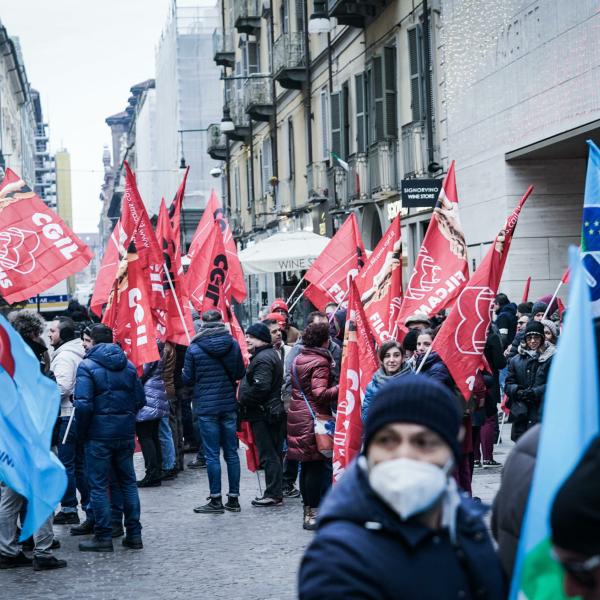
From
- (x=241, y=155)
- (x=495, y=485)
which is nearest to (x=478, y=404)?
(x=495, y=485)

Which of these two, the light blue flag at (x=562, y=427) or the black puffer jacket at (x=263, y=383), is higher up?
the light blue flag at (x=562, y=427)

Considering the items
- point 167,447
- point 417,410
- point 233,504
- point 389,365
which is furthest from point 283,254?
point 417,410

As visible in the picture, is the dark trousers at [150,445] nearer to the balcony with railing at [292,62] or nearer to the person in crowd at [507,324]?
the person in crowd at [507,324]

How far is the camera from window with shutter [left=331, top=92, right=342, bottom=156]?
29422mm

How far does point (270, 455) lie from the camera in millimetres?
11484

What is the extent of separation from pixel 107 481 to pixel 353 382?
2.15 metres

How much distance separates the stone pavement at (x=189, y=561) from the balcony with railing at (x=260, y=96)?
28311 mm

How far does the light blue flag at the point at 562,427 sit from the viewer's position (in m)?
2.85

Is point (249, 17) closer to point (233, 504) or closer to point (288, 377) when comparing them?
point (288, 377)

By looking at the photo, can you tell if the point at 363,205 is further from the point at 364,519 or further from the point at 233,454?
the point at 364,519

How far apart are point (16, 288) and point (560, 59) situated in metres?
8.20

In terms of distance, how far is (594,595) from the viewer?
2723mm

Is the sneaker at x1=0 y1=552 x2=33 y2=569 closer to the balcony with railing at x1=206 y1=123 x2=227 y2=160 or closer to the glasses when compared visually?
the glasses

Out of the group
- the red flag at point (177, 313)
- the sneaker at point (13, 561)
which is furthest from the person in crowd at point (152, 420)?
the sneaker at point (13, 561)
